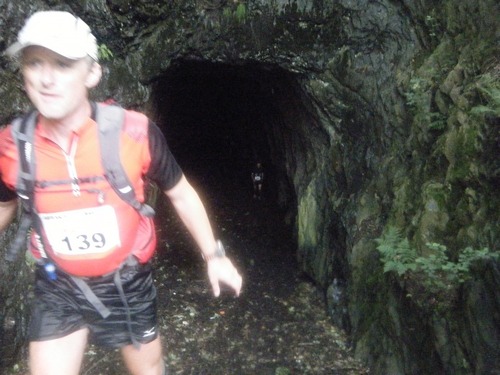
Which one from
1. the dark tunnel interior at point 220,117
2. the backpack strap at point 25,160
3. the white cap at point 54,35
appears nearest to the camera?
the white cap at point 54,35

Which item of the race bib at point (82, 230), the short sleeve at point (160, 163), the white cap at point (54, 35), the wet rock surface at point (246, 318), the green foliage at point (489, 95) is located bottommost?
the wet rock surface at point (246, 318)

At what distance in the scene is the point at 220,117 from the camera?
1205 centimetres

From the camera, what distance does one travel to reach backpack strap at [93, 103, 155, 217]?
1.99 meters

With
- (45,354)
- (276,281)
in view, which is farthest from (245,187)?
(45,354)

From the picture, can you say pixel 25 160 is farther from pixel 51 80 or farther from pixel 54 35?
pixel 54 35

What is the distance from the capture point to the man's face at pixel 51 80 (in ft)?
6.22

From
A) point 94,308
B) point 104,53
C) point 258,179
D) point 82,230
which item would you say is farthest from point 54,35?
point 258,179

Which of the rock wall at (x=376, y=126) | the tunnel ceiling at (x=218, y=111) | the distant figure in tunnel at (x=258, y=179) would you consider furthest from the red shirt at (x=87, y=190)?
the distant figure in tunnel at (x=258, y=179)

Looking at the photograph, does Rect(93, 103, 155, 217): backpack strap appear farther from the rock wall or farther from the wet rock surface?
the wet rock surface

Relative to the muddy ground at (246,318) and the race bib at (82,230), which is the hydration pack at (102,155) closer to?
the race bib at (82,230)

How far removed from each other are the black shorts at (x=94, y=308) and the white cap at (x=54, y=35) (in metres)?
0.93

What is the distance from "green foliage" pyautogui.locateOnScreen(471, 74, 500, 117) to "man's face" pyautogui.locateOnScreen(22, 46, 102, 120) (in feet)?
8.78

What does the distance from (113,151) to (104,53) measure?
3640 mm

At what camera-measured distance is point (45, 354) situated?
211cm
